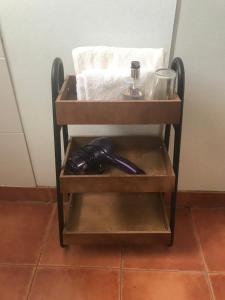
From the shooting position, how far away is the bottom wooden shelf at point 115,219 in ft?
2.95

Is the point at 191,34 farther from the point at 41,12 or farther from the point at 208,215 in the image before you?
the point at 208,215

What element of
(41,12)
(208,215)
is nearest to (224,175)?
(208,215)

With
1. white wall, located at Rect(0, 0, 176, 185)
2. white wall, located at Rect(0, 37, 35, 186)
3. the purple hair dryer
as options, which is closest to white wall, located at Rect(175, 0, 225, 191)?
white wall, located at Rect(0, 0, 176, 185)

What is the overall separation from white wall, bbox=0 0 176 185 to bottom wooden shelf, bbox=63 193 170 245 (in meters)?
0.45

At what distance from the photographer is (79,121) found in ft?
2.23

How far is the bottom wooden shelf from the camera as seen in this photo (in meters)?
0.90

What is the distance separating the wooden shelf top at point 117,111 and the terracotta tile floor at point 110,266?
54 centimetres

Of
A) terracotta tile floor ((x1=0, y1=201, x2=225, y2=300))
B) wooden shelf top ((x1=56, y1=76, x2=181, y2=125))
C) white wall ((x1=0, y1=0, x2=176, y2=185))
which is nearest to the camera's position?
wooden shelf top ((x1=56, y1=76, x2=181, y2=125))

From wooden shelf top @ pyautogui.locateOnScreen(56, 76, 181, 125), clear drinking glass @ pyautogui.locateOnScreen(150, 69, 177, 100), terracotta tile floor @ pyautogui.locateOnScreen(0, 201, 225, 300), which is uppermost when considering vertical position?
Result: clear drinking glass @ pyautogui.locateOnScreen(150, 69, 177, 100)

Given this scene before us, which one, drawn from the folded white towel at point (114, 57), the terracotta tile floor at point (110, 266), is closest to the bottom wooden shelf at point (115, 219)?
the terracotta tile floor at point (110, 266)

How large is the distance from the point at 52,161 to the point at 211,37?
2.36ft

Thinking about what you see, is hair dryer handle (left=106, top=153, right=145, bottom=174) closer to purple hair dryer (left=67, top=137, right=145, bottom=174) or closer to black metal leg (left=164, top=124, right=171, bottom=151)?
purple hair dryer (left=67, top=137, right=145, bottom=174)

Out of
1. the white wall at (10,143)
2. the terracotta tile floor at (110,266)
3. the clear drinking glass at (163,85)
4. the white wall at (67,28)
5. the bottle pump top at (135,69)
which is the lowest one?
the terracotta tile floor at (110,266)

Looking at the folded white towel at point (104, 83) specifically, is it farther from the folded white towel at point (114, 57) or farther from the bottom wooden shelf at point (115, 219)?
the bottom wooden shelf at point (115, 219)
